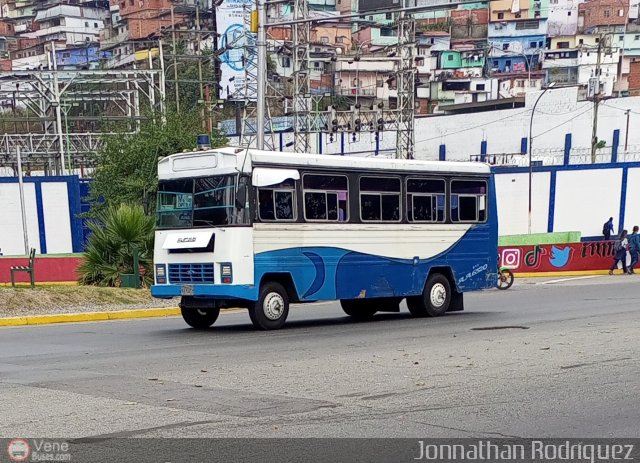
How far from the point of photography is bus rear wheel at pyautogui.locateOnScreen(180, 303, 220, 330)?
17.4 meters

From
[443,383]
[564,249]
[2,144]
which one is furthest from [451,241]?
[2,144]

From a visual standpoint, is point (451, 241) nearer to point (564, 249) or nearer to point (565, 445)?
point (565, 445)

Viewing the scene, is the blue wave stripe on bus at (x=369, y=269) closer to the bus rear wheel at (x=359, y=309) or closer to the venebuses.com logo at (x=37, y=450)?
the bus rear wheel at (x=359, y=309)

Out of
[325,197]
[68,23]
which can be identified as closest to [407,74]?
[325,197]

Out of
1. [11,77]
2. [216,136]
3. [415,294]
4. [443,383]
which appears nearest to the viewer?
[443,383]

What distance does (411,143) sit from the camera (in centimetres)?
5481

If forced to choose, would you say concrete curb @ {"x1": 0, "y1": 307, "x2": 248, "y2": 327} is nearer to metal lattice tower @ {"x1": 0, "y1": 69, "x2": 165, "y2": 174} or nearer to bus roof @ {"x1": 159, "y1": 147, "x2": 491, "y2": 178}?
bus roof @ {"x1": 159, "y1": 147, "x2": 491, "y2": 178}

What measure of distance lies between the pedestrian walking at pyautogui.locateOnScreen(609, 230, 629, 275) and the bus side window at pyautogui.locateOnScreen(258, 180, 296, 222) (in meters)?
23.3

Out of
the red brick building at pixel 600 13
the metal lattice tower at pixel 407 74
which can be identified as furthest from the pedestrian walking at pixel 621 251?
the red brick building at pixel 600 13

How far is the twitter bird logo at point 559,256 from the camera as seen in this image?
37625mm

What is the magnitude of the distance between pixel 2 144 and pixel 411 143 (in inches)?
968

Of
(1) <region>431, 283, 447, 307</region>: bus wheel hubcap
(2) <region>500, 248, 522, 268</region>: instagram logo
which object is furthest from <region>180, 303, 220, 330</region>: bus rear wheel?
(2) <region>500, 248, 522, 268</region>: instagram logo

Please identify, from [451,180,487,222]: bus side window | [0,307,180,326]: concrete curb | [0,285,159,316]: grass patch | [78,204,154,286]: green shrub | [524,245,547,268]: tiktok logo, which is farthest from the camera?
[524,245,547,268]: tiktok logo

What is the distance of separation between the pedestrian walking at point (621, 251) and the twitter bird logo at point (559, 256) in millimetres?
1786
